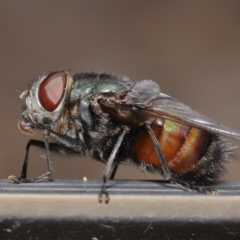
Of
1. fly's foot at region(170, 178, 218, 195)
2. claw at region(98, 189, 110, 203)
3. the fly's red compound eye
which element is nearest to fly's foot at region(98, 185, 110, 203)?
claw at region(98, 189, 110, 203)

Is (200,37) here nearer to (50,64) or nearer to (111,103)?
(50,64)

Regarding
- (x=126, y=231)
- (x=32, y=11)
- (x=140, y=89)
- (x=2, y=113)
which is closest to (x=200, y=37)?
(x=32, y=11)

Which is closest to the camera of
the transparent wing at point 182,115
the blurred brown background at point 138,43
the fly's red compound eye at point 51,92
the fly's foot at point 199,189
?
the fly's foot at point 199,189

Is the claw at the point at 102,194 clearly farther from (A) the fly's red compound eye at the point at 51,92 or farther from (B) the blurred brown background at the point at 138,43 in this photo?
(B) the blurred brown background at the point at 138,43

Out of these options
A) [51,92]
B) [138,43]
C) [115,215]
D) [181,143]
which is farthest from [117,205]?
[138,43]

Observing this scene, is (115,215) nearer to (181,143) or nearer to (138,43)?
A: (181,143)

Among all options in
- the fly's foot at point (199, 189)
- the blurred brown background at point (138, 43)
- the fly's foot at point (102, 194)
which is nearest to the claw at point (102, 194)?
the fly's foot at point (102, 194)
